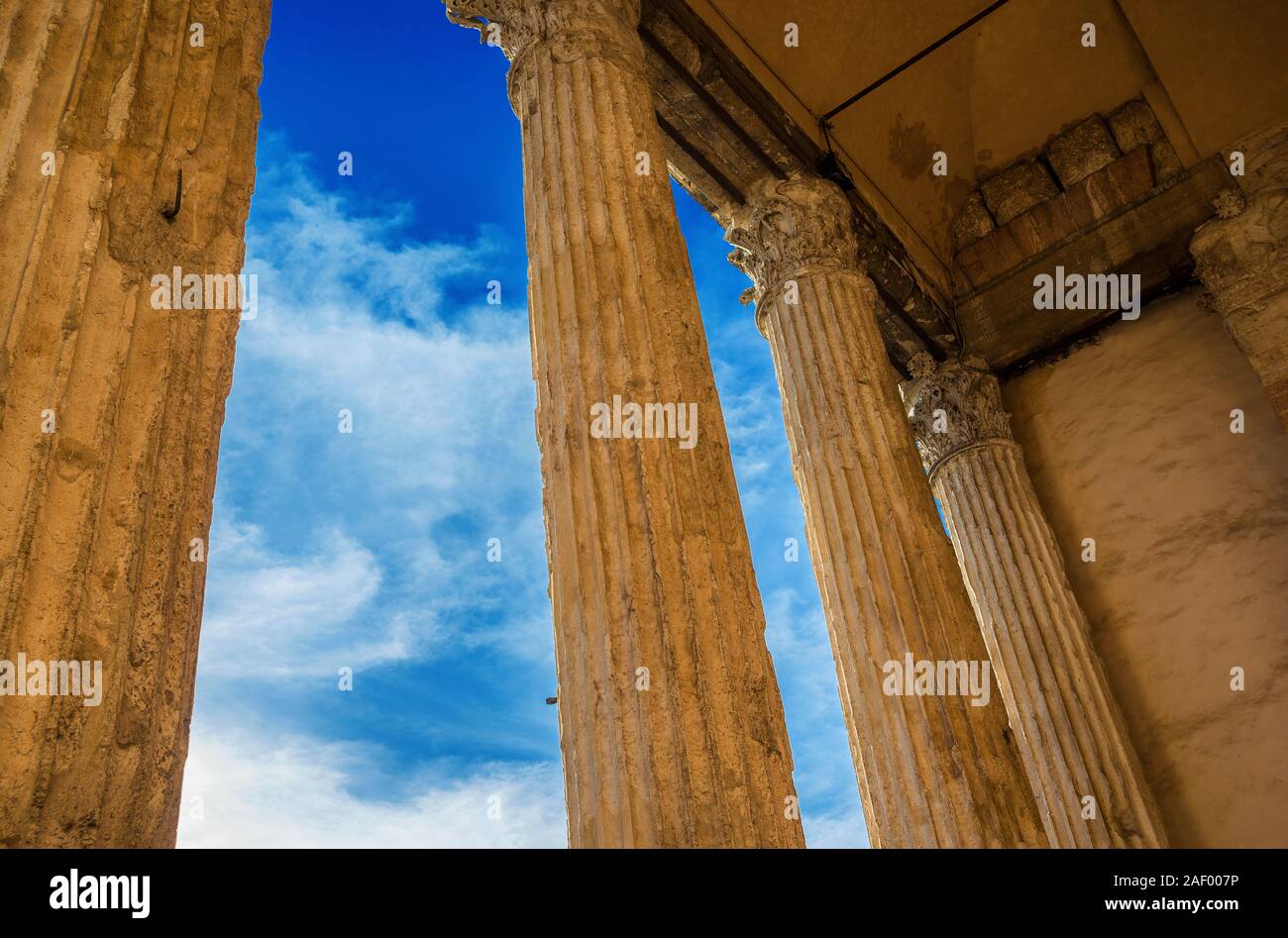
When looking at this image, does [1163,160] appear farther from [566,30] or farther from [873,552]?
[566,30]

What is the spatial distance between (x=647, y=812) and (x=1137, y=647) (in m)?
7.54

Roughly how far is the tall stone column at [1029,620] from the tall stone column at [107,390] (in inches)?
288

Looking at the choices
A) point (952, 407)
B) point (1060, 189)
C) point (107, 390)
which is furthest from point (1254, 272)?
point (107, 390)

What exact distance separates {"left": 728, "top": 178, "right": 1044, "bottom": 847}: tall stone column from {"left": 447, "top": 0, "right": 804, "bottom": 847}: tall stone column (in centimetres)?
227

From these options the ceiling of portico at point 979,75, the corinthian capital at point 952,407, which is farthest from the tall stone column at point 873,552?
the corinthian capital at point 952,407

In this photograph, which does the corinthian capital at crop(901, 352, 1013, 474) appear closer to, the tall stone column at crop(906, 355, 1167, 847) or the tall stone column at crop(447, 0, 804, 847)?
the tall stone column at crop(906, 355, 1167, 847)

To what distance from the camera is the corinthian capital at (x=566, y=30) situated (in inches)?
225

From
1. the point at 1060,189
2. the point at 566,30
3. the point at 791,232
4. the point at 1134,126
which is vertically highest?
the point at 1134,126

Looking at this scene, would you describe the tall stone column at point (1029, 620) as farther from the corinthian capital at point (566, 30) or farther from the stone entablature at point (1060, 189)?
the corinthian capital at point (566, 30)

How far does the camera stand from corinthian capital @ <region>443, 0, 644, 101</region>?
5.72 m

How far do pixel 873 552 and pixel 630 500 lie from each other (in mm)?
2935

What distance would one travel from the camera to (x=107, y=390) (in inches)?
95.1

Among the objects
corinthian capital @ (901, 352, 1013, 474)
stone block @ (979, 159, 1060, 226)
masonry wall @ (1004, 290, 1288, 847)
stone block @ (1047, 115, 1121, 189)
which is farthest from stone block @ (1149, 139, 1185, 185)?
corinthian capital @ (901, 352, 1013, 474)
